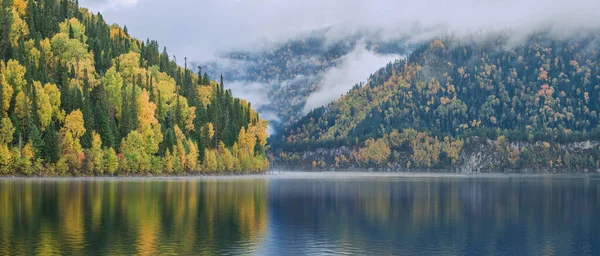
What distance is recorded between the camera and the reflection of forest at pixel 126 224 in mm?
54875

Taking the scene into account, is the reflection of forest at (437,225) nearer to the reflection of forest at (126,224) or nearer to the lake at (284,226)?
the lake at (284,226)

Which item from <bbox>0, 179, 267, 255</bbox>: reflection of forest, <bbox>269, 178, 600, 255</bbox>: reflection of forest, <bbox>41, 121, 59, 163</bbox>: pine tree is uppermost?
<bbox>41, 121, 59, 163</bbox>: pine tree

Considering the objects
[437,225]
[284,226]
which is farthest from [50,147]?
[437,225]

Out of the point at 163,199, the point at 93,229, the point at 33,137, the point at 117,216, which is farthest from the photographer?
the point at 33,137

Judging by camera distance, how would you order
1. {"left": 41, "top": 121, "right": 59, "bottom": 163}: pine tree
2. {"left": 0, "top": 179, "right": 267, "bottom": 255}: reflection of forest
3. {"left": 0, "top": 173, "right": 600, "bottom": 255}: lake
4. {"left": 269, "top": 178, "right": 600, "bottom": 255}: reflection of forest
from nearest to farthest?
{"left": 0, "top": 179, "right": 267, "bottom": 255}: reflection of forest, {"left": 0, "top": 173, "right": 600, "bottom": 255}: lake, {"left": 269, "top": 178, "right": 600, "bottom": 255}: reflection of forest, {"left": 41, "top": 121, "right": 59, "bottom": 163}: pine tree

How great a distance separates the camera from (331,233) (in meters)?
65.6

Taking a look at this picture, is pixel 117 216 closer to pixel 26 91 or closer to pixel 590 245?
pixel 590 245

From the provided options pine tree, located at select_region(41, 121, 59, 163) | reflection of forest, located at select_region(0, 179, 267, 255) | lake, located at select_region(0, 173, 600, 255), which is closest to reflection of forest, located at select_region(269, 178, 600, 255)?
lake, located at select_region(0, 173, 600, 255)

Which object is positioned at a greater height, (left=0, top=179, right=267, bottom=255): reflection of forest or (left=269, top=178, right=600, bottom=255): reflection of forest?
(left=0, top=179, right=267, bottom=255): reflection of forest

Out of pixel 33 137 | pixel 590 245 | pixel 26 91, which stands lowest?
pixel 590 245

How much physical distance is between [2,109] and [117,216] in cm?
10749

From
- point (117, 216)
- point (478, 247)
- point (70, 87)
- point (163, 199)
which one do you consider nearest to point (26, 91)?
point (70, 87)

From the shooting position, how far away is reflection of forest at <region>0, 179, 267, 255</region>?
54.9 metres

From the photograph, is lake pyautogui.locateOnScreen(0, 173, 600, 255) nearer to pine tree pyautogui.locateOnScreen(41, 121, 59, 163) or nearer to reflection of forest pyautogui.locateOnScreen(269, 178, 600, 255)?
reflection of forest pyautogui.locateOnScreen(269, 178, 600, 255)
